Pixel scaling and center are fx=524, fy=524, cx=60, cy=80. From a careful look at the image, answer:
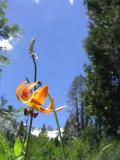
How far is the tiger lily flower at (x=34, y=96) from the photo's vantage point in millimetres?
1691

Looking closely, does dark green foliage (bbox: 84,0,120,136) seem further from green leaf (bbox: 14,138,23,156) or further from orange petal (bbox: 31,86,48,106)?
orange petal (bbox: 31,86,48,106)

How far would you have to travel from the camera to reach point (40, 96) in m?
1.69

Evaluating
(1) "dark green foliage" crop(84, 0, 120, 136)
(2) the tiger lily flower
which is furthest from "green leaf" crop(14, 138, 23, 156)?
(1) "dark green foliage" crop(84, 0, 120, 136)

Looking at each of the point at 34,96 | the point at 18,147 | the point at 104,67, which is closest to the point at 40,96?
the point at 34,96

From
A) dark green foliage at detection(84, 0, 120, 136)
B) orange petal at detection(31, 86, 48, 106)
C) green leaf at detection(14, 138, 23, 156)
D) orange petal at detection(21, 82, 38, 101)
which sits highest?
dark green foliage at detection(84, 0, 120, 136)

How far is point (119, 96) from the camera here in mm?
16266

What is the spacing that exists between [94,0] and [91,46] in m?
2.32

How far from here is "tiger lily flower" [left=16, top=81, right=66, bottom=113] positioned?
5.55 ft

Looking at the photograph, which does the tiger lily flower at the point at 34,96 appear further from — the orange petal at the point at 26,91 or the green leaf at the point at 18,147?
the green leaf at the point at 18,147

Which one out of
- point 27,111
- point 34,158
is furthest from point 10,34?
point 27,111

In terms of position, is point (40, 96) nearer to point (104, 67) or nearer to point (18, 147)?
point (18, 147)

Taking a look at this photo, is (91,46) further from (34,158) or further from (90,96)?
(34,158)

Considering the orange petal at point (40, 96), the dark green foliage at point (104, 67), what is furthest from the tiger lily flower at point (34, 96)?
the dark green foliage at point (104, 67)

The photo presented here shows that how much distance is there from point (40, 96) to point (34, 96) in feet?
0.14
